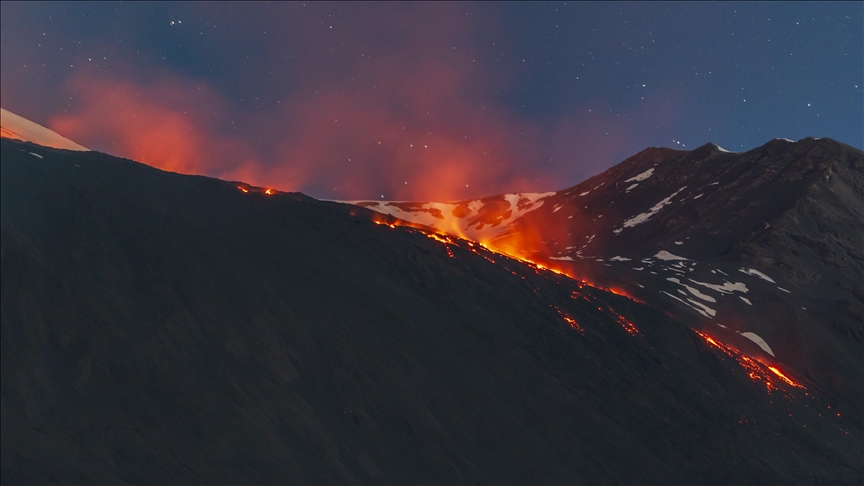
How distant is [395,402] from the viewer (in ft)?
79.6

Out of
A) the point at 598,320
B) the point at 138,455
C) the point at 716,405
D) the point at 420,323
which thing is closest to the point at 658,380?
the point at 716,405

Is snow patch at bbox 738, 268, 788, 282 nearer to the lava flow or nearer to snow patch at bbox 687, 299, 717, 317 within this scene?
snow patch at bbox 687, 299, 717, 317

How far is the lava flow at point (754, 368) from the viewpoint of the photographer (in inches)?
1492

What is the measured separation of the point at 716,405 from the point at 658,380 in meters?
2.92

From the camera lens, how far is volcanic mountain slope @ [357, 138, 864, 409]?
48594mm

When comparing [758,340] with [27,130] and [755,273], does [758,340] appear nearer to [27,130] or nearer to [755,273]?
[755,273]

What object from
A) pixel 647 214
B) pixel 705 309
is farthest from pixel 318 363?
pixel 647 214

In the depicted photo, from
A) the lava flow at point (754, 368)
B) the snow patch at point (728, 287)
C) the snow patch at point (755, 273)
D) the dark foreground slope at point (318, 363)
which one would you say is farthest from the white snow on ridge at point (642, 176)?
the dark foreground slope at point (318, 363)

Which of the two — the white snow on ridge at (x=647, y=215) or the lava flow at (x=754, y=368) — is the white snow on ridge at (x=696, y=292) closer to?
the lava flow at (x=754, y=368)

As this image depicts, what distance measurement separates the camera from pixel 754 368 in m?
39.4

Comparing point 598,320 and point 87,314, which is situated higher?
point 87,314

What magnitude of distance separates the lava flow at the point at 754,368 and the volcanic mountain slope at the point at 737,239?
12.9ft

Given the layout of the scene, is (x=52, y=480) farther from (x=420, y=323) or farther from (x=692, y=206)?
(x=692, y=206)

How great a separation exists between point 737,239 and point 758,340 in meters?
25.3
